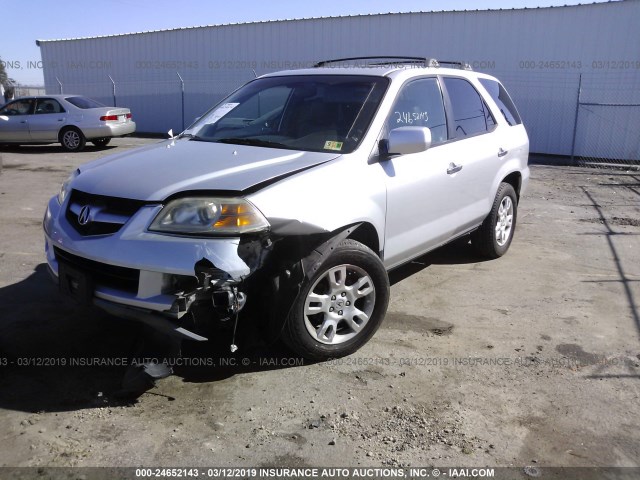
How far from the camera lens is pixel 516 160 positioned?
5.90 meters

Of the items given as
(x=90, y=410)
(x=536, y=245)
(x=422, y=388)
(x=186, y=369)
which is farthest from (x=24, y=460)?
(x=536, y=245)

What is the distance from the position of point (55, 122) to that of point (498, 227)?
13.0m

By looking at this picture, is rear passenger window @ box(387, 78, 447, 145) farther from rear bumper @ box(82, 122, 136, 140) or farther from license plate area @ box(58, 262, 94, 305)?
rear bumper @ box(82, 122, 136, 140)

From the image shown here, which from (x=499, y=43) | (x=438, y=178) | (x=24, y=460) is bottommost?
(x=24, y=460)

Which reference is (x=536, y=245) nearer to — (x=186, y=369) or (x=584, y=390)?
(x=584, y=390)

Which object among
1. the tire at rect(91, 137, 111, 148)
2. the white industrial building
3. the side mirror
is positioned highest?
the white industrial building

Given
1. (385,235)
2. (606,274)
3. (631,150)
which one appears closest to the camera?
(385,235)

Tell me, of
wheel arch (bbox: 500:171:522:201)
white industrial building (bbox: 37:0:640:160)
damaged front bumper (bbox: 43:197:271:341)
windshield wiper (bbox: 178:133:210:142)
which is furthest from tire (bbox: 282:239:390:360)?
white industrial building (bbox: 37:0:640:160)

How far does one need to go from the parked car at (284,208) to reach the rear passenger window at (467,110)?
3 cm

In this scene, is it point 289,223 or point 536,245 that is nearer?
point 289,223

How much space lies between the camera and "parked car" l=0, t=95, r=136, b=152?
582 inches

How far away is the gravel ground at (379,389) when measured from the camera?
9.06 ft

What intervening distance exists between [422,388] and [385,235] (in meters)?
1.10

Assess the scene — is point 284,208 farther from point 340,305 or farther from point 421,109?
point 421,109
